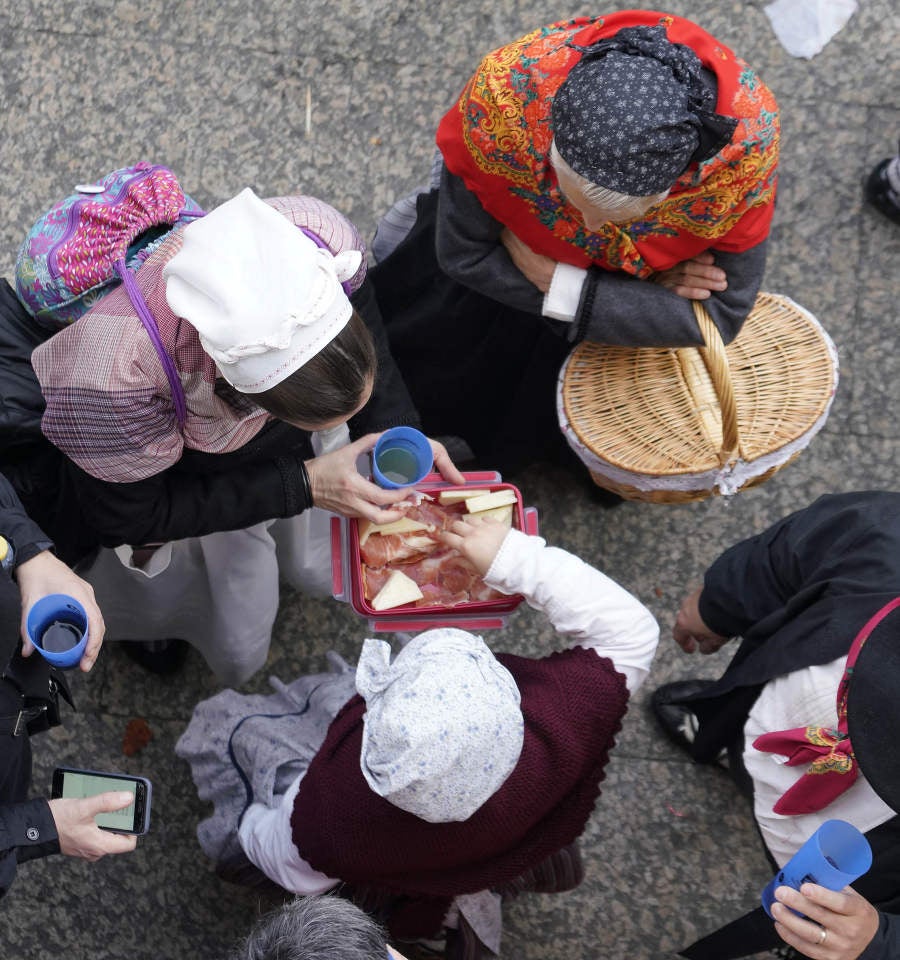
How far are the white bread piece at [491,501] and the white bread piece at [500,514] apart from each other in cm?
1

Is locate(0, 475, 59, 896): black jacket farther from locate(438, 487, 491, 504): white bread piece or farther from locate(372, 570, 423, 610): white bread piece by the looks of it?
locate(438, 487, 491, 504): white bread piece

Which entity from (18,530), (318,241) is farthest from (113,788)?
(318,241)

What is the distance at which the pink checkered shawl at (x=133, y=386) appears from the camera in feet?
5.76

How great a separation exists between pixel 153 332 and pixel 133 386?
Answer: 0.37ft

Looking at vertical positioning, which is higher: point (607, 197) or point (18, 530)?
point (607, 197)

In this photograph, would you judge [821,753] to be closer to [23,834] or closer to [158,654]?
[23,834]

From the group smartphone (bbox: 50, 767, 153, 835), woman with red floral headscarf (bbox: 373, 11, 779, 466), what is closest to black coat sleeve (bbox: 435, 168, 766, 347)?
woman with red floral headscarf (bbox: 373, 11, 779, 466)

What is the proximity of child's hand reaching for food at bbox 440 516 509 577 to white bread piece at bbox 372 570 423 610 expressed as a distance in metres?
0.13

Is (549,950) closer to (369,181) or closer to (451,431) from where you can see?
(451,431)

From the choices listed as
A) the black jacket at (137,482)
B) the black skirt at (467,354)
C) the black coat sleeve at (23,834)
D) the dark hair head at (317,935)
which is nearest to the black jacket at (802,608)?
the black skirt at (467,354)

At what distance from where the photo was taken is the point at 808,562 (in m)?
2.19

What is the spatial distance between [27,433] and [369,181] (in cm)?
186

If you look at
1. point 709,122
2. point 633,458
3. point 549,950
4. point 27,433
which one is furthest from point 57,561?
point 549,950

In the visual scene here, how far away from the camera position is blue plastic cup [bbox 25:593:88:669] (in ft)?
6.24
